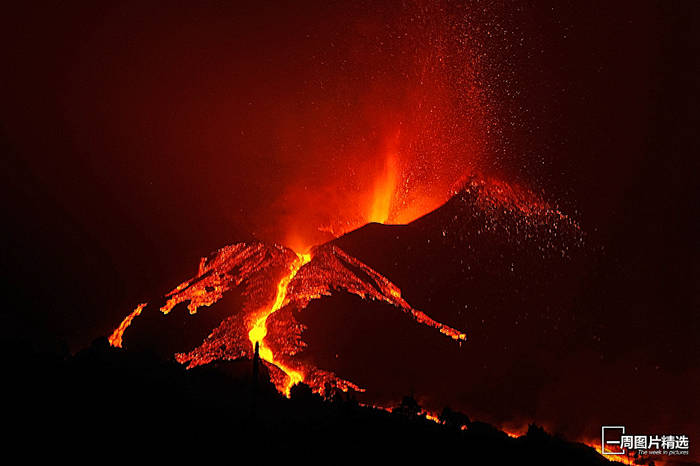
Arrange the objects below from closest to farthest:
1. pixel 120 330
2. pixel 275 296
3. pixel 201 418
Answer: pixel 201 418, pixel 120 330, pixel 275 296

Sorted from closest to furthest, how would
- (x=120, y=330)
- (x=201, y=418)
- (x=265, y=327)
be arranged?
(x=201, y=418) < (x=265, y=327) < (x=120, y=330)

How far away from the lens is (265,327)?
28.5m

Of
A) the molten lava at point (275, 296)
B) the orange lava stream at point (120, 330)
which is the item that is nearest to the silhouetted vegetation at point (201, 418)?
the molten lava at point (275, 296)

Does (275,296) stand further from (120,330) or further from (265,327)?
(120,330)

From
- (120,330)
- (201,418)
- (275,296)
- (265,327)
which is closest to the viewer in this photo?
(201,418)

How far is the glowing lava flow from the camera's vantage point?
83.1ft

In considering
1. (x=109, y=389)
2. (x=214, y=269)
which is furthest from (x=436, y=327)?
(x=109, y=389)

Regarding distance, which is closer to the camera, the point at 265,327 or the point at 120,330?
the point at 265,327

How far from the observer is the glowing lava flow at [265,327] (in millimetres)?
25328

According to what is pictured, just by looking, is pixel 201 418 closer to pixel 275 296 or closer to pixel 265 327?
pixel 265 327

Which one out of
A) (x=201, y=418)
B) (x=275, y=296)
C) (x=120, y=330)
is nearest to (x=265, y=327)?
(x=275, y=296)

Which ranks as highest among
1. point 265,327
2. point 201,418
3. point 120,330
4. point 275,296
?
point 275,296

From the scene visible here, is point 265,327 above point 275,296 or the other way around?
the other way around

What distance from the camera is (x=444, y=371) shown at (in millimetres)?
28688
